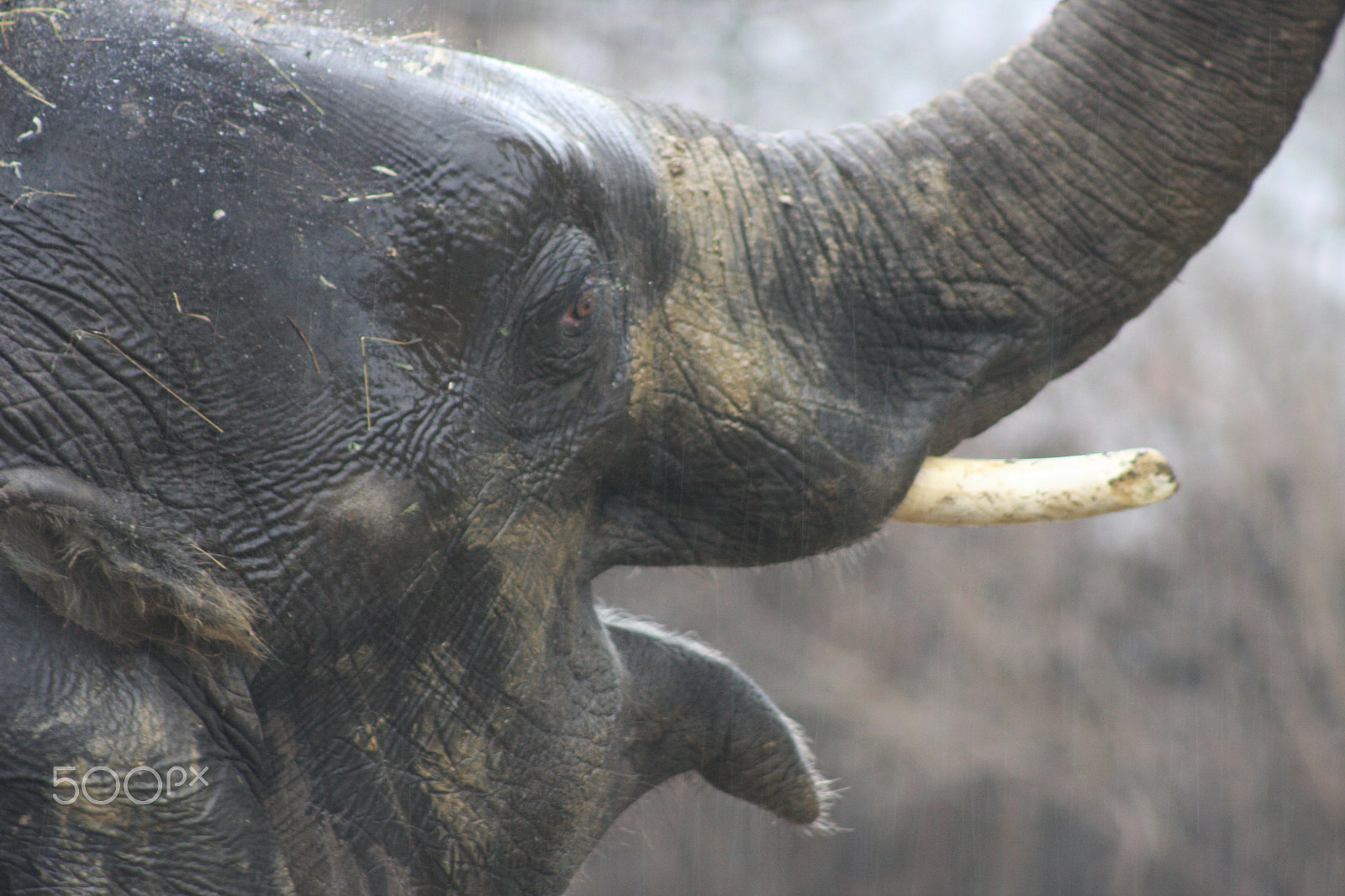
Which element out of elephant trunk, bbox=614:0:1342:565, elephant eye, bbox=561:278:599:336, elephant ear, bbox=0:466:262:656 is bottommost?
elephant ear, bbox=0:466:262:656

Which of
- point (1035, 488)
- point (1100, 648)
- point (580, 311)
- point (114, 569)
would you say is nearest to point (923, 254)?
point (1035, 488)

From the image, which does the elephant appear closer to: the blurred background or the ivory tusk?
the ivory tusk

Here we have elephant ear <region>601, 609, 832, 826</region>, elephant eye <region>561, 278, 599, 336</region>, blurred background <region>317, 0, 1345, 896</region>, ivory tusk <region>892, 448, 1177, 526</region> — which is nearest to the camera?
elephant eye <region>561, 278, 599, 336</region>

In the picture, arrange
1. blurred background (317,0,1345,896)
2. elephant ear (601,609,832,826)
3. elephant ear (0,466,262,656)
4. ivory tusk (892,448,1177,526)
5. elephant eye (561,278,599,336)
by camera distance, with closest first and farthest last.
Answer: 1. elephant ear (0,466,262,656)
2. elephant eye (561,278,599,336)
3. ivory tusk (892,448,1177,526)
4. elephant ear (601,609,832,826)
5. blurred background (317,0,1345,896)

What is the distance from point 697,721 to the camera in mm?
2379

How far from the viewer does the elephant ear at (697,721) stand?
91.3 inches

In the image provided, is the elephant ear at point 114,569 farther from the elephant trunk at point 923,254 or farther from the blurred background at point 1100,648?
the blurred background at point 1100,648

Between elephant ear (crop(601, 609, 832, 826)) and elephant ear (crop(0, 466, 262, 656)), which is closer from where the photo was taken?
elephant ear (crop(0, 466, 262, 656))

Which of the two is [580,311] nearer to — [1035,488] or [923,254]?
[923,254]

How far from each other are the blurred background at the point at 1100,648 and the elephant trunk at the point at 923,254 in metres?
10.5

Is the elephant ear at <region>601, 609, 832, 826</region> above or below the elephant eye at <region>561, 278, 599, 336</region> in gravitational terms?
below

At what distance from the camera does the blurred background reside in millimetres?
13172

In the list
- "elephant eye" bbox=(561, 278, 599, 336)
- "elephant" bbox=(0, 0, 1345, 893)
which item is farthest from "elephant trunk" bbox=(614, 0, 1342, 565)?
"elephant eye" bbox=(561, 278, 599, 336)

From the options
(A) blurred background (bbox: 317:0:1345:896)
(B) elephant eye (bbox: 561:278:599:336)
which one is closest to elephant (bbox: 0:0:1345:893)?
(B) elephant eye (bbox: 561:278:599:336)
